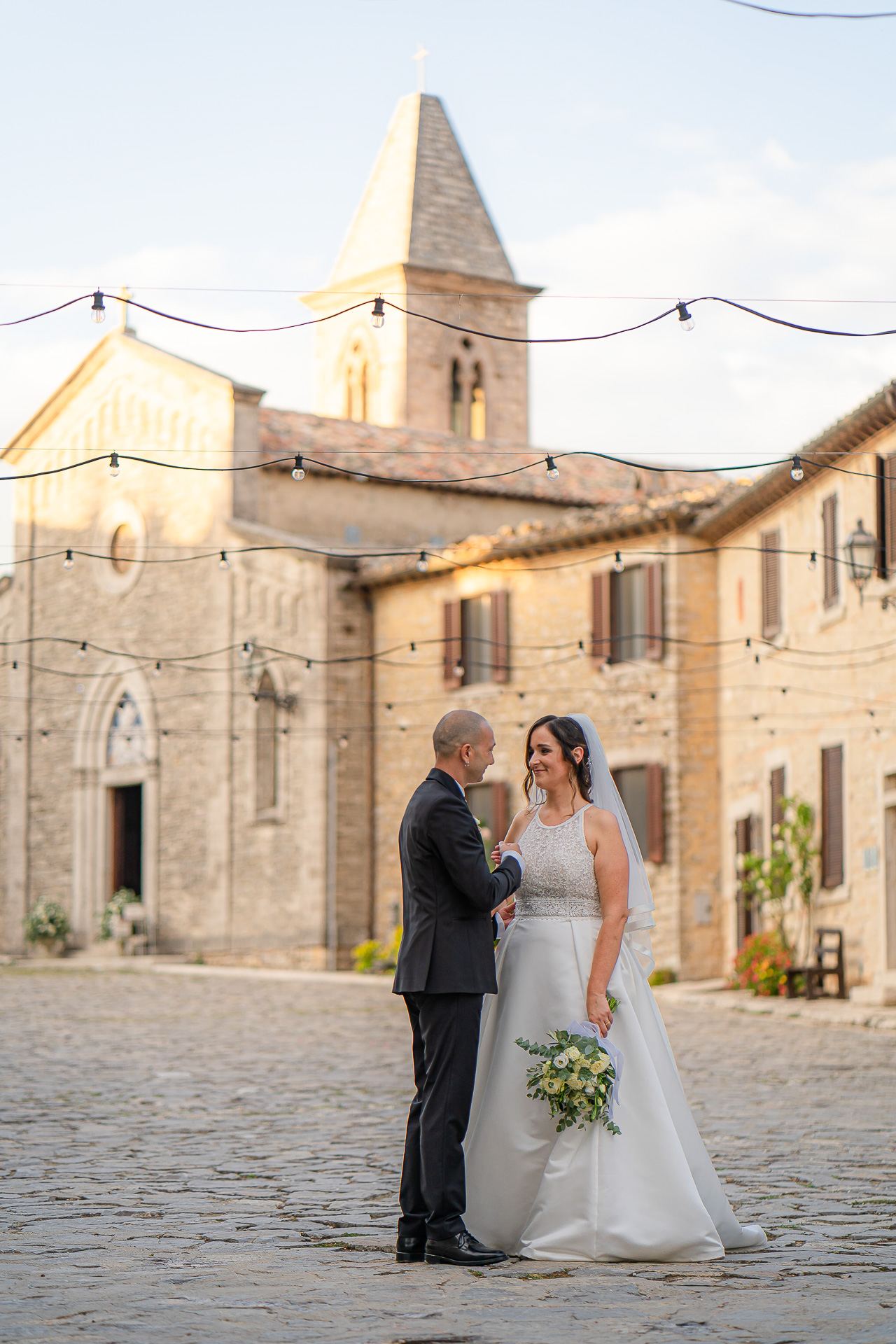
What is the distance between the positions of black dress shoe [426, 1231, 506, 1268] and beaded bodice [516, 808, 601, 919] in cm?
108

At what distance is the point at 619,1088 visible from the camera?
5906 mm

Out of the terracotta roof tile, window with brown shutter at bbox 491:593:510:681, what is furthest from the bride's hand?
the terracotta roof tile

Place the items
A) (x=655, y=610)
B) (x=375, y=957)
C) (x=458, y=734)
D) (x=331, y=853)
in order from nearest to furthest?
(x=458, y=734)
(x=655, y=610)
(x=375, y=957)
(x=331, y=853)

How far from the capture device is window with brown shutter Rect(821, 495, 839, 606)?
1977 centimetres

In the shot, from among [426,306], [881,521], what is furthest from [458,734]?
[426,306]

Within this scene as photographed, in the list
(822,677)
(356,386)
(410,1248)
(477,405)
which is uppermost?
(356,386)

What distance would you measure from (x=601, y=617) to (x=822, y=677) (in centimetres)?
474

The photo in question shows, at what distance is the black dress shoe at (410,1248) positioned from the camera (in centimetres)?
574

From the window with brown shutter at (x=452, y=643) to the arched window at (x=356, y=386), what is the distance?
1380 centimetres

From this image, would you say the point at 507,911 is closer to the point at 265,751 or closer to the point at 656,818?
the point at 656,818

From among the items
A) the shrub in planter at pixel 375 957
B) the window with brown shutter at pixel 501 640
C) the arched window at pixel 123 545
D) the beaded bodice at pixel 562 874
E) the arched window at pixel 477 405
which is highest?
the arched window at pixel 477 405

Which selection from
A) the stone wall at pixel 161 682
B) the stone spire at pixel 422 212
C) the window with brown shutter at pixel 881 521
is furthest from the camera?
the stone spire at pixel 422 212

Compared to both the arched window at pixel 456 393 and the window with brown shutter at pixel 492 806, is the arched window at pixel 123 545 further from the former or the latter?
the arched window at pixel 456 393

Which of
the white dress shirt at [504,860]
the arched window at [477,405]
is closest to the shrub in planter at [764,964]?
the white dress shirt at [504,860]
